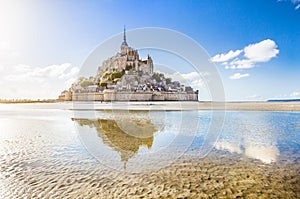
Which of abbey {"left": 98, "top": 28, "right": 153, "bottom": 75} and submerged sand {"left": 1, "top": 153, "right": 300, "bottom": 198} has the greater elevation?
abbey {"left": 98, "top": 28, "right": 153, "bottom": 75}

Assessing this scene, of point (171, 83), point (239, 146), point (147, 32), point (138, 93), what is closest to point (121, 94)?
point (138, 93)

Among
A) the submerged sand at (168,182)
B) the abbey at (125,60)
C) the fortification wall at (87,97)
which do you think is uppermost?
the abbey at (125,60)

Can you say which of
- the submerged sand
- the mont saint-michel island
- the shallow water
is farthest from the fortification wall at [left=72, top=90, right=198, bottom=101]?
the submerged sand

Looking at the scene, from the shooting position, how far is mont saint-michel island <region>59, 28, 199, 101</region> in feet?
313

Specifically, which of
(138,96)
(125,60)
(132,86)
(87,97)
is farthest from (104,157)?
(125,60)

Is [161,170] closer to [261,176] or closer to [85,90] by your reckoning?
[261,176]

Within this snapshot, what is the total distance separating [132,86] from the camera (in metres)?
101

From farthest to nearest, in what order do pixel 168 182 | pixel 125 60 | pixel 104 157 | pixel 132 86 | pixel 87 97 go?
1. pixel 125 60
2. pixel 87 97
3. pixel 132 86
4. pixel 104 157
5. pixel 168 182

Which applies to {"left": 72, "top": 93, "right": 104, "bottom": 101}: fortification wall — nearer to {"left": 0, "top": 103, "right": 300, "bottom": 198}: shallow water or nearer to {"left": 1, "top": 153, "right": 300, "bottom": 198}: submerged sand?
{"left": 0, "top": 103, "right": 300, "bottom": 198}: shallow water

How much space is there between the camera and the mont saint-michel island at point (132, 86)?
313 feet

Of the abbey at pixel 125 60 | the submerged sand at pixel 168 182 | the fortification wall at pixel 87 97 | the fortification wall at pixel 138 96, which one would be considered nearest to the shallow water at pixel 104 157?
the submerged sand at pixel 168 182

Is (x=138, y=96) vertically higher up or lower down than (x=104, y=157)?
higher up

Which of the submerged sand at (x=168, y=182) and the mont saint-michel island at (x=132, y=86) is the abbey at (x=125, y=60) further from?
the submerged sand at (x=168, y=182)

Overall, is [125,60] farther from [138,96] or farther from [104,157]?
[104,157]
